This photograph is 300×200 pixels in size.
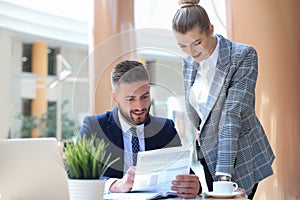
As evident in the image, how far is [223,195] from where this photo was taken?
120 cm

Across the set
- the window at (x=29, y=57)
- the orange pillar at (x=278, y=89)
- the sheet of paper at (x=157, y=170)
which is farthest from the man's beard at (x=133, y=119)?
the window at (x=29, y=57)

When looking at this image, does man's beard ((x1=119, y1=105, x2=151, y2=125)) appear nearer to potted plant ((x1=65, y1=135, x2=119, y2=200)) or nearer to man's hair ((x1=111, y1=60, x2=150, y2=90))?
man's hair ((x1=111, y1=60, x2=150, y2=90))

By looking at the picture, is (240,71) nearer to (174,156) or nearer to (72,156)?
(174,156)

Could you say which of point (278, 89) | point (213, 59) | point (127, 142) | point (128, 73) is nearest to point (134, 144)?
point (127, 142)

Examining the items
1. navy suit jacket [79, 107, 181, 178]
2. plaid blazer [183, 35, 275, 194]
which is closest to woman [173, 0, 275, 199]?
plaid blazer [183, 35, 275, 194]

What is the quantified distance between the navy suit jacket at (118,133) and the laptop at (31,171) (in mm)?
167

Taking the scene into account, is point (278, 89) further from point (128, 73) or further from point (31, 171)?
point (31, 171)

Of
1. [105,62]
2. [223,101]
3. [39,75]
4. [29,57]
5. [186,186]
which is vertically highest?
[29,57]

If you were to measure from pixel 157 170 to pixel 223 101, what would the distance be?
0.42 m

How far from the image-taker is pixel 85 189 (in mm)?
1085

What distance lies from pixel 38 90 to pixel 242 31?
282 inches

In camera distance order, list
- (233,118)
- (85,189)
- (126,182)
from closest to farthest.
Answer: (85,189) → (126,182) → (233,118)

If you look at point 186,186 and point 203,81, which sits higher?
point 203,81

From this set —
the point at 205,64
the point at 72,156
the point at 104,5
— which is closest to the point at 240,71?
the point at 205,64
